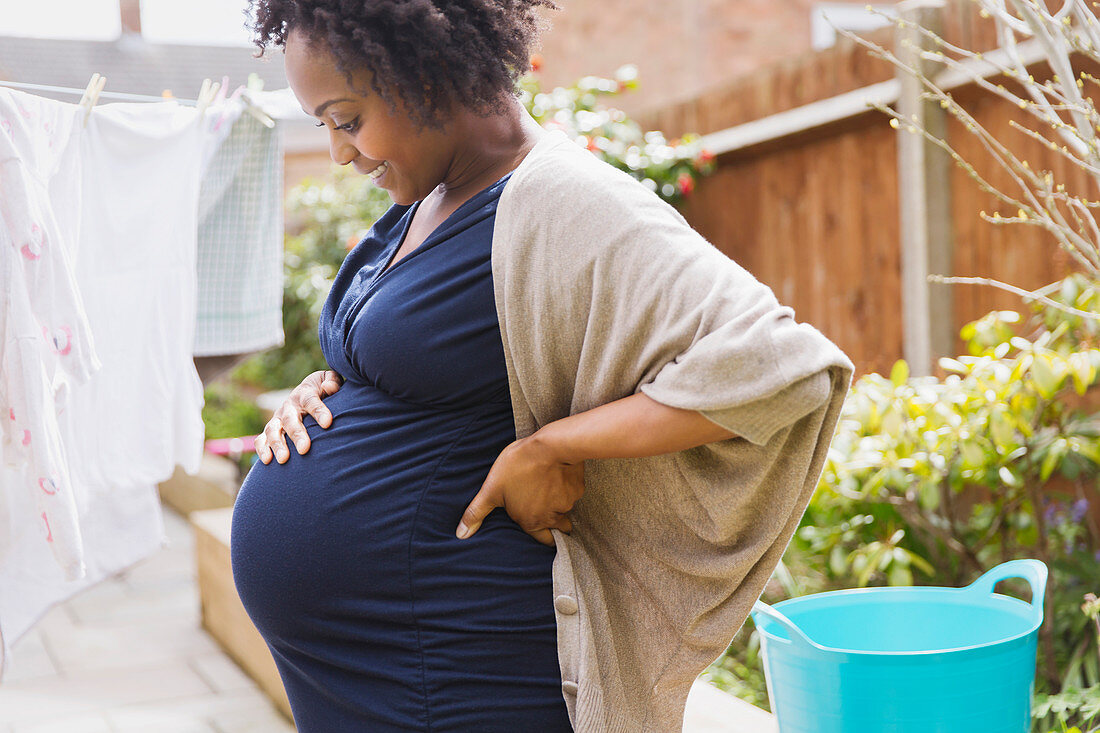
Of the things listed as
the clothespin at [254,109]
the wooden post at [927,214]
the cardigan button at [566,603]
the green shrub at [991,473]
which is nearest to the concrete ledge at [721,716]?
the green shrub at [991,473]

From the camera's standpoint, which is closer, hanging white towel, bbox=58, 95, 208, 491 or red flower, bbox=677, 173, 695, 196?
hanging white towel, bbox=58, 95, 208, 491

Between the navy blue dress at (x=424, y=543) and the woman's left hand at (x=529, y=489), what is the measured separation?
0.02 metres

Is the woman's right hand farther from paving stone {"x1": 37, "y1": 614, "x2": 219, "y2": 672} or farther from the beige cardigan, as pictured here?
paving stone {"x1": 37, "y1": 614, "x2": 219, "y2": 672}

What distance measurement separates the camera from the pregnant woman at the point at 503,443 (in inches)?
43.2

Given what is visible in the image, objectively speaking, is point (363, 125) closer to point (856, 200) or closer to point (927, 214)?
point (927, 214)

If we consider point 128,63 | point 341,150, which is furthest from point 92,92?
point 128,63

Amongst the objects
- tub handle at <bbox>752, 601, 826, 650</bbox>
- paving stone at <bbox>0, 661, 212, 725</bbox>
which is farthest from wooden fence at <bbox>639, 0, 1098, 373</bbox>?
paving stone at <bbox>0, 661, 212, 725</bbox>

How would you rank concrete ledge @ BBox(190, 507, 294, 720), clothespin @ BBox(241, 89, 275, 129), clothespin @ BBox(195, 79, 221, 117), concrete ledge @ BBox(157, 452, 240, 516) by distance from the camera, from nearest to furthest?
clothespin @ BBox(195, 79, 221, 117) < clothespin @ BBox(241, 89, 275, 129) < concrete ledge @ BBox(190, 507, 294, 720) < concrete ledge @ BBox(157, 452, 240, 516)

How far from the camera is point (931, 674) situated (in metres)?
1.31

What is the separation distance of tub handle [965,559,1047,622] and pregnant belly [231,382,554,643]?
697mm

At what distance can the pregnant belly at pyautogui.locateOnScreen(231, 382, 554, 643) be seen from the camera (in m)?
1.20

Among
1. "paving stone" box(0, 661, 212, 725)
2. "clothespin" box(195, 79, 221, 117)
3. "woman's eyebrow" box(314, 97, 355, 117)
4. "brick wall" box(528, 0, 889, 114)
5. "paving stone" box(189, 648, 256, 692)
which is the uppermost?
"brick wall" box(528, 0, 889, 114)

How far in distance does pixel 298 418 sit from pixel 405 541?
28cm

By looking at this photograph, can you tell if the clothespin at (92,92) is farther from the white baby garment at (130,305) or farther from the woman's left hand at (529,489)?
the woman's left hand at (529,489)
